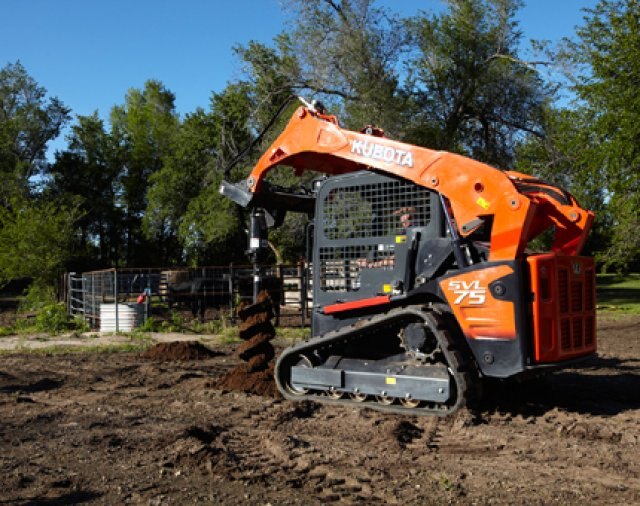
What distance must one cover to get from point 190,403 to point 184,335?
885cm

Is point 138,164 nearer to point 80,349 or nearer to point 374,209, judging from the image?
point 80,349

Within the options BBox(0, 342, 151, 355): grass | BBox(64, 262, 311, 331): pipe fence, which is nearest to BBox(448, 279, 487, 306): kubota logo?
BBox(0, 342, 151, 355): grass

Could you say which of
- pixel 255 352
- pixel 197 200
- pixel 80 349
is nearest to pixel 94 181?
pixel 197 200

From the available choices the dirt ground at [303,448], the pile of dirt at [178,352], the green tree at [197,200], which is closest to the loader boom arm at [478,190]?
the dirt ground at [303,448]

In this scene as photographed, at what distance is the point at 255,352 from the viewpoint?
925 centimetres

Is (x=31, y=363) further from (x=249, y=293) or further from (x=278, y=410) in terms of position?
(x=249, y=293)

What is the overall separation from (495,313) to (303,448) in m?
2.17

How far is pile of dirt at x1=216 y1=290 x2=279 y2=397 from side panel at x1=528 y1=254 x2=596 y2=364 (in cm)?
344

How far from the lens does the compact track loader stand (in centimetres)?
677

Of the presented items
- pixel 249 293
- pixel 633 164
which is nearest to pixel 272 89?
pixel 249 293

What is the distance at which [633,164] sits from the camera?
66.7 ft

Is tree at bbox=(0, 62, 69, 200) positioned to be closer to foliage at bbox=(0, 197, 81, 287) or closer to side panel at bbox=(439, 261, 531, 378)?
foliage at bbox=(0, 197, 81, 287)

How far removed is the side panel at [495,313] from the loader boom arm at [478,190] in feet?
0.71

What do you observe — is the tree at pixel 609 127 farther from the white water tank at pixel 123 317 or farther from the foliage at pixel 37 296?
the foliage at pixel 37 296
